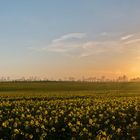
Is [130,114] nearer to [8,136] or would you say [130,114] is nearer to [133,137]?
[133,137]

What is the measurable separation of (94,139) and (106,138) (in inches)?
19.9

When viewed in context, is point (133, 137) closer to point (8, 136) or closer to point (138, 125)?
point (138, 125)

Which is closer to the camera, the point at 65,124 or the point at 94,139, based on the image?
the point at 94,139

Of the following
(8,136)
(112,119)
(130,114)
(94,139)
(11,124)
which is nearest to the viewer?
(94,139)

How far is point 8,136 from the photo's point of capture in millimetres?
16875

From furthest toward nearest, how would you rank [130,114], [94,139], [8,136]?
[130,114]
[8,136]
[94,139]

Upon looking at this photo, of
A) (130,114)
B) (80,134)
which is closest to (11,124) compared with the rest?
(80,134)

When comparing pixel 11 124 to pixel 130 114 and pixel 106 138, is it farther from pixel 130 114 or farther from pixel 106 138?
pixel 130 114

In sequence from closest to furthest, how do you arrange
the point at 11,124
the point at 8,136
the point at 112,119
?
the point at 8,136 < the point at 11,124 < the point at 112,119

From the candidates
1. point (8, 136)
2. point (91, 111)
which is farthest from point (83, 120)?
point (8, 136)

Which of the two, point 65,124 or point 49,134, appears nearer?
point 49,134

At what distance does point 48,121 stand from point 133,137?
4.18 m

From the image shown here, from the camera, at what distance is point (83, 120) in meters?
18.9

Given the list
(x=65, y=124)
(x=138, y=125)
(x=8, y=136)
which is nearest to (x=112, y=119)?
(x=138, y=125)
